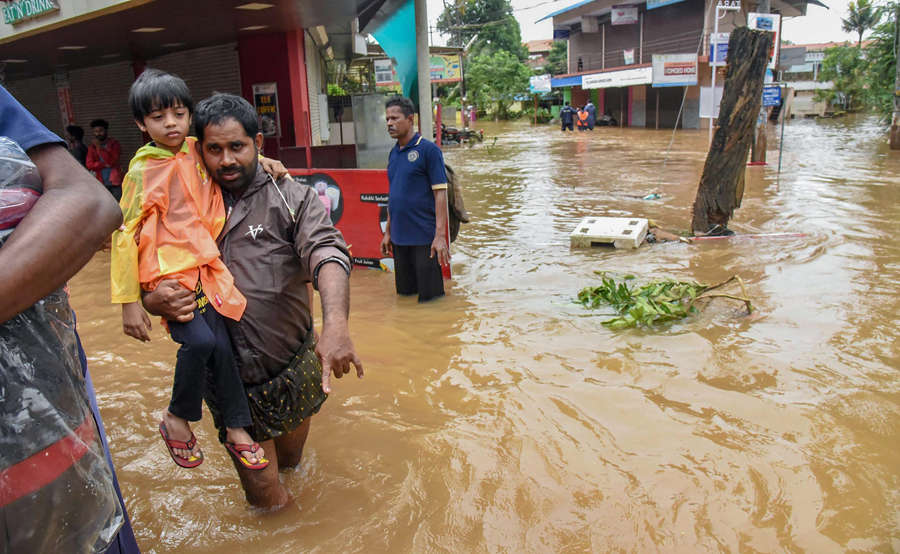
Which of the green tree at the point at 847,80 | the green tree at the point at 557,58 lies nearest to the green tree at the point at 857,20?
the green tree at the point at 847,80

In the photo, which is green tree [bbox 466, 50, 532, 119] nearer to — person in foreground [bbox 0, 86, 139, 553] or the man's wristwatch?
the man's wristwatch

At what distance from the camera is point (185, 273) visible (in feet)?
7.98

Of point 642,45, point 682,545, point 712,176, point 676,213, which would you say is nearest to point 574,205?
point 676,213

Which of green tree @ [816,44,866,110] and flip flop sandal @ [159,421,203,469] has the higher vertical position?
green tree @ [816,44,866,110]

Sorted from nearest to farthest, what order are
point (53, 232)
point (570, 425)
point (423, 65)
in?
point (53, 232) < point (570, 425) < point (423, 65)

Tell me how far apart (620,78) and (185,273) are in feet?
113

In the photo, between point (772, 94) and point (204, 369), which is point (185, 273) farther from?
point (772, 94)

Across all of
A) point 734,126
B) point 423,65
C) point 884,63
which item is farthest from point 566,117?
point 423,65

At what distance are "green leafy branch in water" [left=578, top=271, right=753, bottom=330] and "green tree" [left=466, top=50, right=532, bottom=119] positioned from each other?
41.2 m

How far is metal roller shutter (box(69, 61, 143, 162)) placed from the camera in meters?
14.2

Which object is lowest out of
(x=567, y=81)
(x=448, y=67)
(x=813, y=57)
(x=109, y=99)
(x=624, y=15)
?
(x=109, y=99)

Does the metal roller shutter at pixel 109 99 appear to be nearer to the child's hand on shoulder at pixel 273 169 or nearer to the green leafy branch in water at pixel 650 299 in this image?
the green leafy branch in water at pixel 650 299

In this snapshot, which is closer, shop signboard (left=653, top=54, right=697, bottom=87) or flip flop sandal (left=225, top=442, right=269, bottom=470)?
flip flop sandal (left=225, top=442, right=269, bottom=470)

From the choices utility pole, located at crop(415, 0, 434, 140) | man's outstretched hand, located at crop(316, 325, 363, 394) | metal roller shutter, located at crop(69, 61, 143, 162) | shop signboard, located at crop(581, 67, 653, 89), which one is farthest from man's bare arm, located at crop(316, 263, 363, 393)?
shop signboard, located at crop(581, 67, 653, 89)
